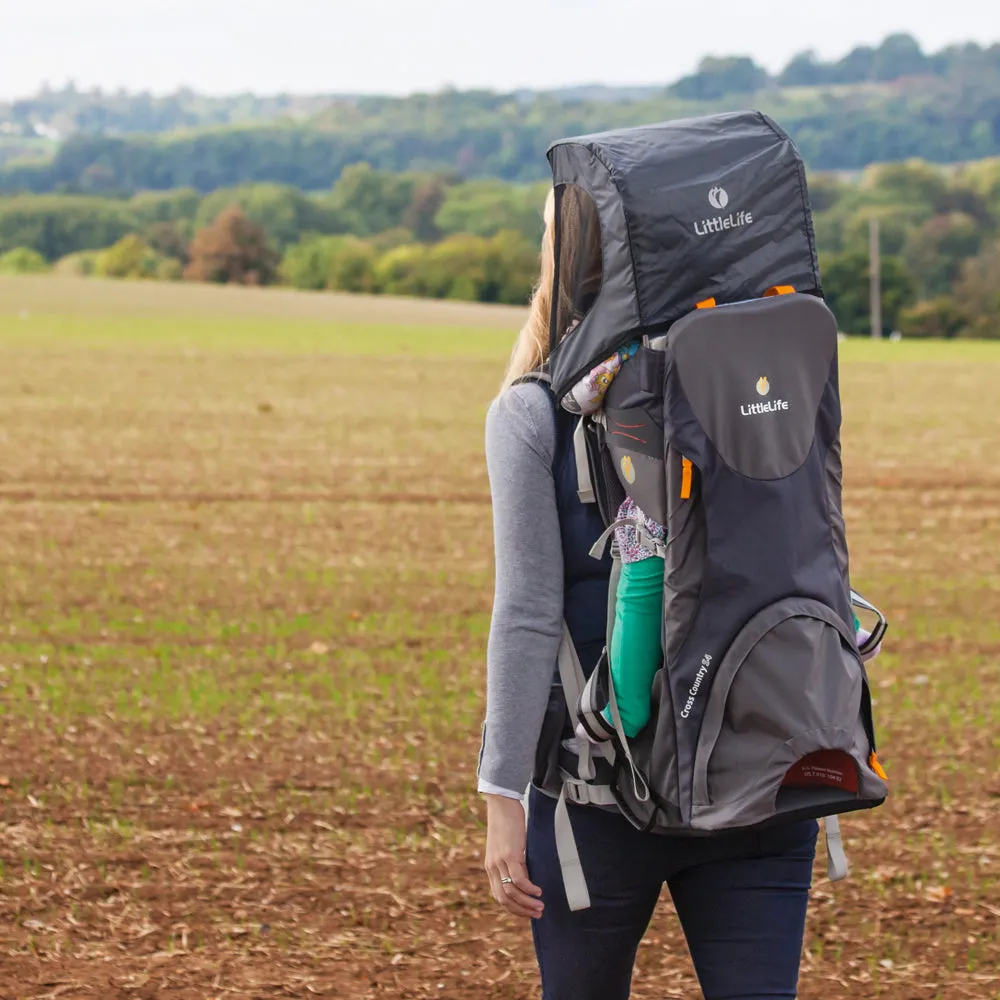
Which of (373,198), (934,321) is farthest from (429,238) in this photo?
(934,321)

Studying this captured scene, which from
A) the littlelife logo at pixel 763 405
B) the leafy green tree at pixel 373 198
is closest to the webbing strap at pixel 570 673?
the littlelife logo at pixel 763 405

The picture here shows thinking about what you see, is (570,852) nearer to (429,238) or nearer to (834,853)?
(834,853)

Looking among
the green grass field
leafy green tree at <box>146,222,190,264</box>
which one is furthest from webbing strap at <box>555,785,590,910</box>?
leafy green tree at <box>146,222,190,264</box>

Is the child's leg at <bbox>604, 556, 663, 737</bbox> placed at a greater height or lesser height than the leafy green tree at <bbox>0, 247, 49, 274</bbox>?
lesser

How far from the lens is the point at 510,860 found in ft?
8.16

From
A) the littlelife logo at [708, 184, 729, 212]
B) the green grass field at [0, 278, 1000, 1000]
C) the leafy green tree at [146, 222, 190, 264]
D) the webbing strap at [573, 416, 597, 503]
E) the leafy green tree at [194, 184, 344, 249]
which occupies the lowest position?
the green grass field at [0, 278, 1000, 1000]

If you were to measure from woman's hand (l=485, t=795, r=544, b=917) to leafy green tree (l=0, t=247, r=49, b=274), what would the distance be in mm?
101094

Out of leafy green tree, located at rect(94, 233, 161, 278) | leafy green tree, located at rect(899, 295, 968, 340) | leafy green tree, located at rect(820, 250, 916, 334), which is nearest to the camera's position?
leafy green tree, located at rect(899, 295, 968, 340)

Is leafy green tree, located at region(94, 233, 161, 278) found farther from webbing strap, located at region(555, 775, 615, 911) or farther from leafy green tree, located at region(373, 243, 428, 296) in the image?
webbing strap, located at region(555, 775, 615, 911)

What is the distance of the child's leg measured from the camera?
2.32m

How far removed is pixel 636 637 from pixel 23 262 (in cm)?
10428

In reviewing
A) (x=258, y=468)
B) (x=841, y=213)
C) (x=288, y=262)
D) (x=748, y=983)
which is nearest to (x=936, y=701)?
(x=748, y=983)

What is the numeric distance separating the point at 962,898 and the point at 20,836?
3192mm

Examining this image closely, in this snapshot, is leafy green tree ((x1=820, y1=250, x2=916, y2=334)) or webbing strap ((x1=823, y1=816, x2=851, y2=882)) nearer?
webbing strap ((x1=823, y1=816, x2=851, y2=882))
